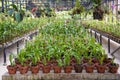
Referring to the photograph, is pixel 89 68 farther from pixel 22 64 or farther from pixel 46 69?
pixel 22 64

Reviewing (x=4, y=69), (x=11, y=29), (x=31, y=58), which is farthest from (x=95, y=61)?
(x=11, y=29)

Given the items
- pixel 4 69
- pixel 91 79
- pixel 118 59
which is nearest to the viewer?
pixel 91 79

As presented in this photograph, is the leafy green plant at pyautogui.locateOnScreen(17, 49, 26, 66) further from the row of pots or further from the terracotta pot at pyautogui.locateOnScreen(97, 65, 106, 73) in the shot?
the terracotta pot at pyautogui.locateOnScreen(97, 65, 106, 73)

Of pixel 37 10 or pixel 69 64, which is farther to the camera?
pixel 37 10

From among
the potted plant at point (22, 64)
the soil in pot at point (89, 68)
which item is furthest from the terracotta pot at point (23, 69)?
the soil in pot at point (89, 68)

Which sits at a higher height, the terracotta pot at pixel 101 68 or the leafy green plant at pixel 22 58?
the leafy green plant at pixel 22 58

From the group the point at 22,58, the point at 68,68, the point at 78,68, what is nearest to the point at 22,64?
the point at 22,58

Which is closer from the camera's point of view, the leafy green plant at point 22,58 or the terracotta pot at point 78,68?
the terracotta pot at point 78,68

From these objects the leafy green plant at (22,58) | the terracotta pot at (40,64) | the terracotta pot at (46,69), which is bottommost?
the terracotta pot at (46,69)

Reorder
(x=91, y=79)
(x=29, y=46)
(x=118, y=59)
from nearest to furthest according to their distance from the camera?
(x=91, y=79) → (x=29, y=46) → (x=118, y=59)

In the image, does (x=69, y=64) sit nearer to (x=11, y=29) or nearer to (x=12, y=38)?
(x=12, y=38)

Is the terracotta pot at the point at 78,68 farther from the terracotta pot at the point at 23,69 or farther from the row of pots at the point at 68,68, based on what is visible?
the terracotta pot at the point at 23,69

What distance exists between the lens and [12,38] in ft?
25.9

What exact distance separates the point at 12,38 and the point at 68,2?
1510 cm
